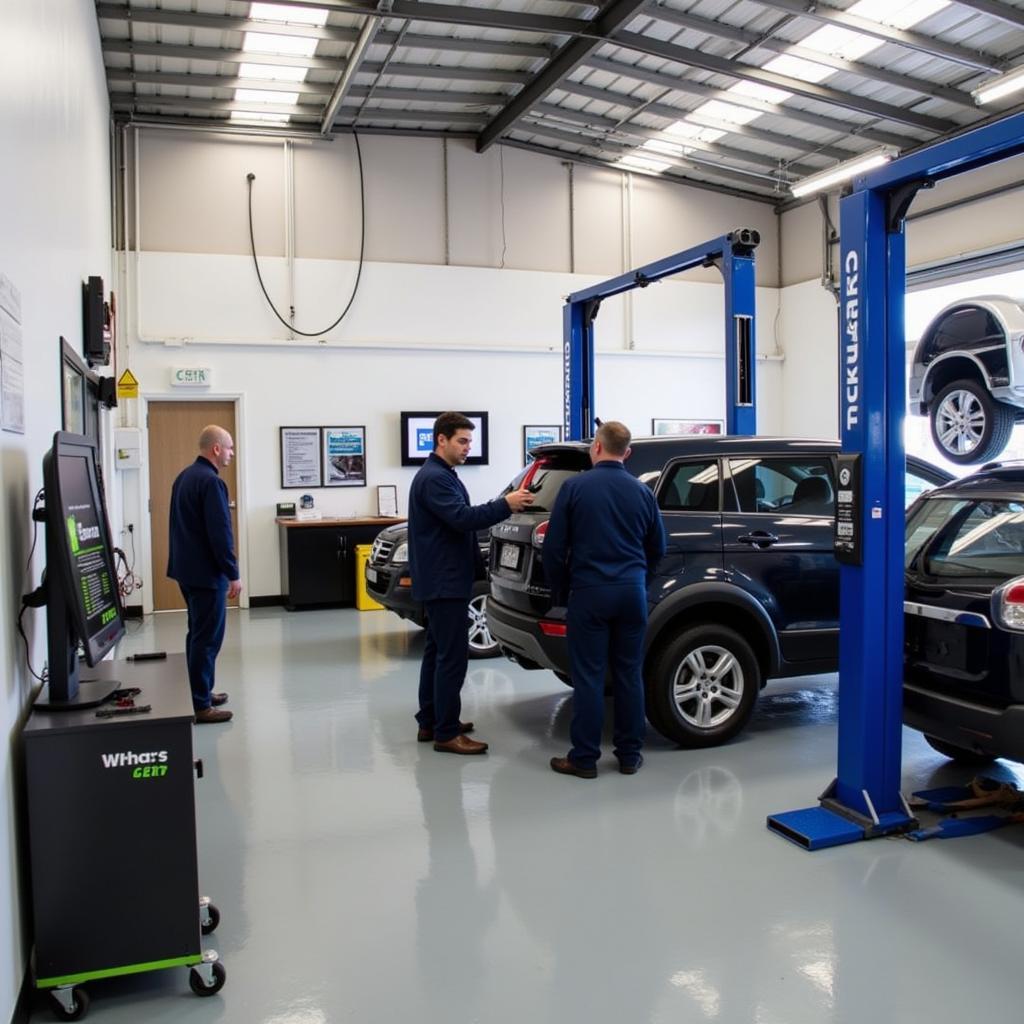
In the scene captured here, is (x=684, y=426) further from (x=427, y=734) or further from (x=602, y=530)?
(x=602, y=530)

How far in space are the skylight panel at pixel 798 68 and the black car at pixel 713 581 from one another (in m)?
5.22

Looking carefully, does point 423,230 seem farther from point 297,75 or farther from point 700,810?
point 700,810

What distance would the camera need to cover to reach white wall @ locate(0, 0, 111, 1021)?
252 cm

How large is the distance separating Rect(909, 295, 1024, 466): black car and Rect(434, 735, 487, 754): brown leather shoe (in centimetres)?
511

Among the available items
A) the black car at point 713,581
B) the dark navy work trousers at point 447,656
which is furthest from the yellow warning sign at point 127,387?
the dark navy work trousers at point 447,656

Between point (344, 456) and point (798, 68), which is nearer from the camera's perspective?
point (798, 68)

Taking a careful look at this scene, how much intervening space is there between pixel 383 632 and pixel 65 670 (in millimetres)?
5887

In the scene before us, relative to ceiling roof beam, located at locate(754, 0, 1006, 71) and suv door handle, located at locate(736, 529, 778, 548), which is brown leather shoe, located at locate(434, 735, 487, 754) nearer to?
suv door handle, located at locate(736, 529, 778, 548)

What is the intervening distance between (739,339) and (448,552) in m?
2.75

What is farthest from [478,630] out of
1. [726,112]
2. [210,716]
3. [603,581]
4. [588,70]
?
[726,112]

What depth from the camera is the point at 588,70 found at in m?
9.55

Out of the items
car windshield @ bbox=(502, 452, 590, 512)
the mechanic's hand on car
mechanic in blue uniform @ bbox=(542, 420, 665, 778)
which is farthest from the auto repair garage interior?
the mechanic's hand on car

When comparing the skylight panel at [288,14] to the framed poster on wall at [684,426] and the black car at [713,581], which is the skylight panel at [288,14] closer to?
the black car at [713,581]

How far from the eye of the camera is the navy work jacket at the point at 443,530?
4609 millimetres
